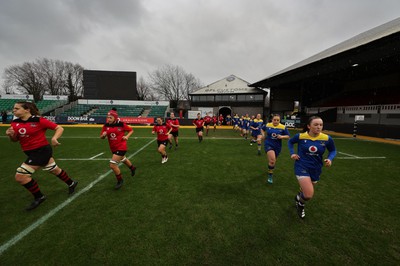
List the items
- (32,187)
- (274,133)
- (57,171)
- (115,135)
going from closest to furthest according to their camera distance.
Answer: (32,187) → (57,171) → (115,135) → (274,133)

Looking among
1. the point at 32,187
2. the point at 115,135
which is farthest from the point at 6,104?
the point at 115,135

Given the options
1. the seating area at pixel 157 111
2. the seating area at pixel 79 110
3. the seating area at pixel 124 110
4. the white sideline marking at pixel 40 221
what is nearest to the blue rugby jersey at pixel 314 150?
the white sideline marking at pixel 40 221

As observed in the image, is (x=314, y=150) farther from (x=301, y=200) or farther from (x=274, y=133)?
(x=274, y=133)

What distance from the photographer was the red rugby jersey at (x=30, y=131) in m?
3.26

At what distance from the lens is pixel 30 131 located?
330 cm

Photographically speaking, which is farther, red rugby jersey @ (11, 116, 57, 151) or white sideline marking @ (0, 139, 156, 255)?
red rugby jersey @ (11, 116, 57, 151)

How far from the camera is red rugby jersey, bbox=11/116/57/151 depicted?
3.26 m

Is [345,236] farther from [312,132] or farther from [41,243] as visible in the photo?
[41,243]

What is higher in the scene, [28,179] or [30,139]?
[30,139]

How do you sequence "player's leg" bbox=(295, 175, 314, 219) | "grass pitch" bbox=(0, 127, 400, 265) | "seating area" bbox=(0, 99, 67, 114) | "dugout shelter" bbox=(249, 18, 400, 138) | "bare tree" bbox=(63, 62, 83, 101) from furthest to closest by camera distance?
"bare tree" bbox=(63, 62, 83, 101) → "seating area" bbox=(0, 99, 67, 114) → "dugout shelter" bbox=(249, 18, 400, 138) → "player's leg" bbox=(295, 175, 314, 219) → "grass pitch" bbox=(0, 127, 400, 265)

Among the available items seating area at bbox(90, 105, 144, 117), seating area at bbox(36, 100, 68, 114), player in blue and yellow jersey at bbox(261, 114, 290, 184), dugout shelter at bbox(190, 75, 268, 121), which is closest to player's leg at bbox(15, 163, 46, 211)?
player in blue and yellow jersey at bbox(261, 114, 290, 184)

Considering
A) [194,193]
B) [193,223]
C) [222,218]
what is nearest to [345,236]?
[222,218]

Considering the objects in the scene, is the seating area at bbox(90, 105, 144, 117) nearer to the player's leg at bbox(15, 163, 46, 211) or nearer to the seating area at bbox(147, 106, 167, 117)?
the seating area at bbox(147, 106, 167, 117)

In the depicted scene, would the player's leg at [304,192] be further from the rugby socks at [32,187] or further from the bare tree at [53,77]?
the bare tree at [53,77]
